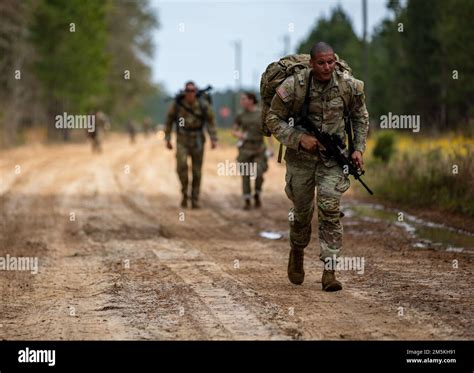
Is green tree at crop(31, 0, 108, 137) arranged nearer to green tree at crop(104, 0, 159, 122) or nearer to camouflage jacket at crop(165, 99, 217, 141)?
green tree at crop(104, 0, 159, 122)

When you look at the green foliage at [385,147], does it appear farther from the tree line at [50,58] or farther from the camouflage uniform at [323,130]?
the tree line at [50,58]

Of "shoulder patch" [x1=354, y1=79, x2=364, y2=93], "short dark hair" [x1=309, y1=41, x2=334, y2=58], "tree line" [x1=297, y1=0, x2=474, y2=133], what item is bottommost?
"shoulder patch" [x1=354, y1=79, x2=364, y2=93]

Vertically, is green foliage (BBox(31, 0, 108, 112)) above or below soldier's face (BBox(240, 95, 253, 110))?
above

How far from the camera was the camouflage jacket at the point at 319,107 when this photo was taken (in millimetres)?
6977

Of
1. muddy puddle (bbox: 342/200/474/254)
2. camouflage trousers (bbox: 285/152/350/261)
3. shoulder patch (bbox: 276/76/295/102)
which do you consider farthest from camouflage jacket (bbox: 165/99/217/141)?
shoulder patch (bbox: 276/76/295/102)

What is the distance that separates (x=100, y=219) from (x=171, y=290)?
6.04 m

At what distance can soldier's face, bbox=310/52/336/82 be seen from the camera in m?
6.70

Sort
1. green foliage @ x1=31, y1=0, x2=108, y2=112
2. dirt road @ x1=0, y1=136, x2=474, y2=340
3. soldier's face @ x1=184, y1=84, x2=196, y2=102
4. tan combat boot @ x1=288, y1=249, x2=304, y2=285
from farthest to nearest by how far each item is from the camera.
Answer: green foliage @ x1=31, y1=0, x2=108, y2=112 < soldier's face @ x1=184, y1=84, x2=196, y2=102 < tan combat boot @ x1=288, y1=249, x2=304, y2=285 < dirt road @ x1=0, y1=136, x2=474, y2=340

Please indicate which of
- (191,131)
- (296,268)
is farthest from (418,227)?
(191,131)

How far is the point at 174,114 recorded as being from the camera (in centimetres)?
1439

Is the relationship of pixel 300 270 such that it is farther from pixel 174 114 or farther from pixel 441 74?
pixel 441 74

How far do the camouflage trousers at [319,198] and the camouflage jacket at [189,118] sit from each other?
7.23 meters
